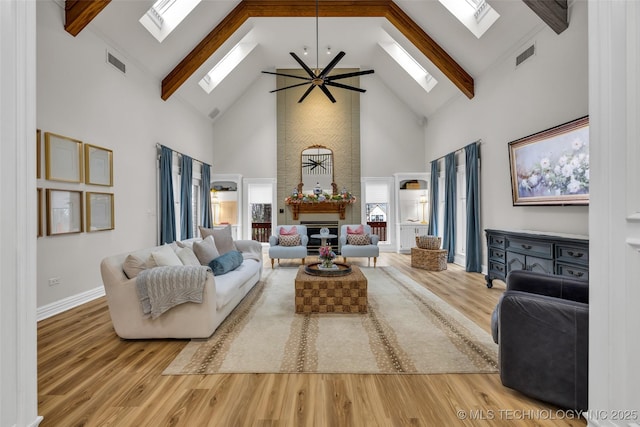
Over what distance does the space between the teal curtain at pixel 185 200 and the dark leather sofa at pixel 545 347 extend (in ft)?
19.7

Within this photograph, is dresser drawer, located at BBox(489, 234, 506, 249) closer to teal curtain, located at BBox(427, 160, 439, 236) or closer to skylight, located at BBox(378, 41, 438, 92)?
teal curtain, located at BBox(427, 160, 439, 236)

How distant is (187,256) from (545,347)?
321cm

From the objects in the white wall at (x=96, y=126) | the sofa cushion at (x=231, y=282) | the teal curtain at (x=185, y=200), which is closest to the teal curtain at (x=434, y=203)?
the sofa cushion at (x=231, y=282)

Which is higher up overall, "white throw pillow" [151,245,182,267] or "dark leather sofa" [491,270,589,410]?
"white throw pillow" [151,245,182,267]

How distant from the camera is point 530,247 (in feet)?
11.9

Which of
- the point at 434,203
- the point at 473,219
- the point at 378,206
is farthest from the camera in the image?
the point at 378,206

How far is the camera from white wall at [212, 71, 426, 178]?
844 cm

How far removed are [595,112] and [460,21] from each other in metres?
4.30

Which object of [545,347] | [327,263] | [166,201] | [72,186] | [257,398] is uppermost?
[72,186]

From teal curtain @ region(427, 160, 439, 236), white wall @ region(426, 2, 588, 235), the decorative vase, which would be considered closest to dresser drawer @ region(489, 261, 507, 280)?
white wall @ region(426, 2, 588, 235)

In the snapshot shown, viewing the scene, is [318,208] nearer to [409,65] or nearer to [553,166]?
[409,65]

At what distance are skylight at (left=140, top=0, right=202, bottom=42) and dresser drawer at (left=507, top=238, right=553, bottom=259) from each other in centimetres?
575

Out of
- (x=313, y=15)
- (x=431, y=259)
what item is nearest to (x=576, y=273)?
(x=431, y=259)
